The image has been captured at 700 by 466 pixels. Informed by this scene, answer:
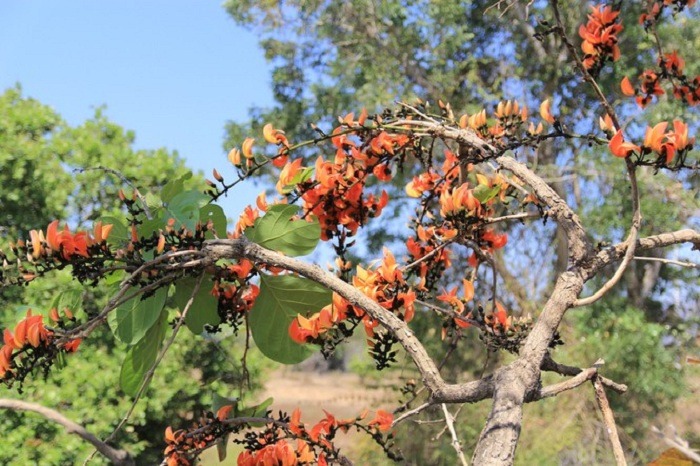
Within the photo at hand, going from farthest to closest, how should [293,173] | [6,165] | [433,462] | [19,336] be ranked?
[433,462] → [6,165] → [293,173] → [19,336]

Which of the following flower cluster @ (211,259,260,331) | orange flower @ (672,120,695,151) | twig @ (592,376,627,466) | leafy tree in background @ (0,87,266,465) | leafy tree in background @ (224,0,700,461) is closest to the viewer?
twig @ (592,376,627,466)

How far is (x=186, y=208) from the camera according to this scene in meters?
0.90

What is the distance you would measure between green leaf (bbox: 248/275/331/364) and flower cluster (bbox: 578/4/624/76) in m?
0.48

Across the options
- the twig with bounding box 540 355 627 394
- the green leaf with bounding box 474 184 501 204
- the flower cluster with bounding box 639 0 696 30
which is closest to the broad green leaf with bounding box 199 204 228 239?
the green leaf with bounding box 474 184 501 204

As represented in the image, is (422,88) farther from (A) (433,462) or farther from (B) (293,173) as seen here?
(B) (293,173)

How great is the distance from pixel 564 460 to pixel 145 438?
2971mm

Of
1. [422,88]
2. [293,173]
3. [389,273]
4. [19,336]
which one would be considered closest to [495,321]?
[389,273]

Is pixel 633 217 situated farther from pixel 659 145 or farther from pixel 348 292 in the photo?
pixel 348 292

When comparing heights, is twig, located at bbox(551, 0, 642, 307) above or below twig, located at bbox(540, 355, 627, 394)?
above

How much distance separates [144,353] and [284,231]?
0.89 feet

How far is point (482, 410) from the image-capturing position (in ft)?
18.4

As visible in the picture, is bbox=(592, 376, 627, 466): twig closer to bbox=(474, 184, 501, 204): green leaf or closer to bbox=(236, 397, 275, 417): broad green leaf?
bbox=(474, 184, 501, 204): green leaf

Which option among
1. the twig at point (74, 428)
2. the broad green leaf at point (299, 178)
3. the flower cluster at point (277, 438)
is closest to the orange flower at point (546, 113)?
the broad green leaf at point (299, 178)

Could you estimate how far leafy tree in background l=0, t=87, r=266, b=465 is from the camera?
304 centimetres
